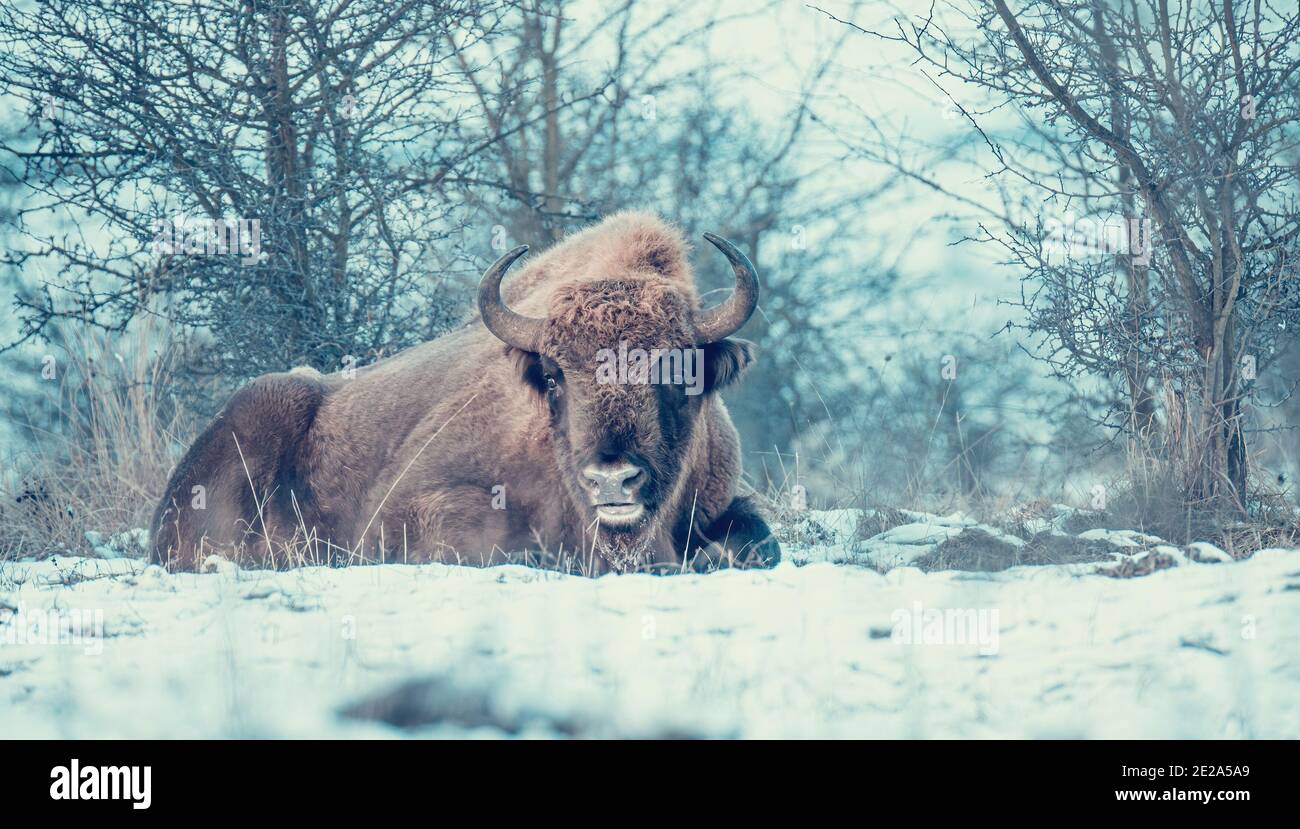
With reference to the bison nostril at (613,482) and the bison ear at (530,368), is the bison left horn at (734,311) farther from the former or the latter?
the bison nostril at (613,482)

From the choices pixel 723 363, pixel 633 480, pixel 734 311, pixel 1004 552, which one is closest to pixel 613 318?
pixel 734 311

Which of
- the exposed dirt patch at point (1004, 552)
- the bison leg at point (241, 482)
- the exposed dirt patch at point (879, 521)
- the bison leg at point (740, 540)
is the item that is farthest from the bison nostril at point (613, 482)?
the bison leg at point (241, 482)

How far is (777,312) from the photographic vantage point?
18562mm

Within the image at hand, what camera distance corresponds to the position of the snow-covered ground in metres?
3.50

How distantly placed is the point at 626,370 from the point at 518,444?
1.23 m

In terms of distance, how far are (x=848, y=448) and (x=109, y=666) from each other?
12.2 meters

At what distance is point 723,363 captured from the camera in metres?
6.88

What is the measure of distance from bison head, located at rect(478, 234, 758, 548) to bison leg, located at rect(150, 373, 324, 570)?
1999 millimetres

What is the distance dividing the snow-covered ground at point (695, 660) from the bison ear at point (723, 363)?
88.8 inches

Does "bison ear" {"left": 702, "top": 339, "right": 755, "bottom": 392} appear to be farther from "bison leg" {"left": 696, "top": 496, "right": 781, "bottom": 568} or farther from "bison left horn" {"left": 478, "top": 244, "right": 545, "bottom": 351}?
"bison left horn" {"left": 478, "top": 244, "right": 545, "bottom": 351}

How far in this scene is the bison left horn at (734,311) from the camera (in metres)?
6.51

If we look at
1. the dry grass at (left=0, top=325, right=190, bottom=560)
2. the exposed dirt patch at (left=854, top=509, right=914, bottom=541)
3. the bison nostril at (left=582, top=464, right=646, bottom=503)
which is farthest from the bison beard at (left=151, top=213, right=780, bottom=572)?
the dry grass at (left=0, top=325, right=190, bottom=560)

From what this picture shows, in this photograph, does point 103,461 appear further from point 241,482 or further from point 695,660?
point 695,660
